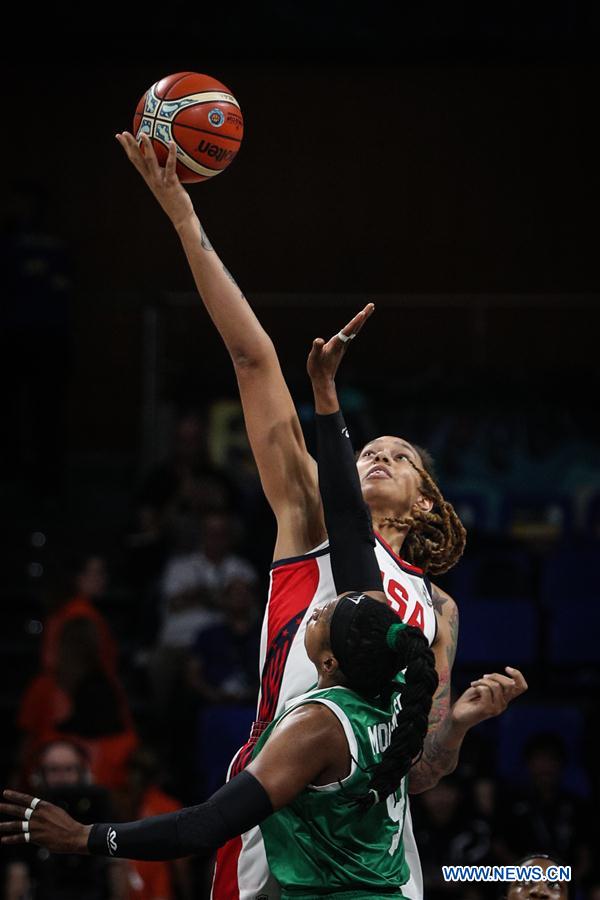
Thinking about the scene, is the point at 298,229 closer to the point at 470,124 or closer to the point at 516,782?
the point at 470,124

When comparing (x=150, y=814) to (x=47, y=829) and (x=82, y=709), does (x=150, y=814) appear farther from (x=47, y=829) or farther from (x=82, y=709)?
(x=47, y=829)

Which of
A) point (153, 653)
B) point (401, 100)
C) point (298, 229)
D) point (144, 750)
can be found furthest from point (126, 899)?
point (401, 100)

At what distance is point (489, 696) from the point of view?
3592 millimetres

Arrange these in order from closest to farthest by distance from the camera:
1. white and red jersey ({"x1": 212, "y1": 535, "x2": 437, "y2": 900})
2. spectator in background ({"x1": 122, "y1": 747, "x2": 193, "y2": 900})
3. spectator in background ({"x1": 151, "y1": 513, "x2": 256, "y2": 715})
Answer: white and red jersey ({"x1": 212, "y1": 535, "x2": 437, "y2": 900}) → spectator in background ({"x1": 122, "y1": 747, "x2": 193, "y2": 900}) → spectator in background ({"x1": 151, "y1": 513, "x2": 256, "y2": 715})

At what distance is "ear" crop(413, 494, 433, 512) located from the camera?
13.3ft

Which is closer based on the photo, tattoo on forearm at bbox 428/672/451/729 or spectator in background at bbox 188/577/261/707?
tattoo on forearm at bbox 428/672/451/729

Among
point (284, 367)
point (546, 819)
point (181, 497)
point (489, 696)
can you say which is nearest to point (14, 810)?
point (489, 696)

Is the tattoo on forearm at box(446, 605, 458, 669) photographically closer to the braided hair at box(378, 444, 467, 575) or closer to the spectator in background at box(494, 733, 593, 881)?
the braided hair at box(378, 444, 467, 575)

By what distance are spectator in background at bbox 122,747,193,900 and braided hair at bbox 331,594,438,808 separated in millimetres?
3697

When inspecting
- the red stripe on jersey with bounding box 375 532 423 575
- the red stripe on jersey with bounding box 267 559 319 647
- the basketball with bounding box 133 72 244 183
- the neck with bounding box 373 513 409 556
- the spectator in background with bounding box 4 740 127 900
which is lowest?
the spectator in background with bounding box 4 740 127 900

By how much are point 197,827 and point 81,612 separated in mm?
5340

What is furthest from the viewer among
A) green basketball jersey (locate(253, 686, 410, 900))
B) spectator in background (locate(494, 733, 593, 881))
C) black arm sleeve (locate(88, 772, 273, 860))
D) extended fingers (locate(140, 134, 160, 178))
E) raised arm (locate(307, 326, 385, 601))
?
spectator in background (locate(494, 733, 593, 881))

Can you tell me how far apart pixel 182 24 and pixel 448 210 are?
2.85m

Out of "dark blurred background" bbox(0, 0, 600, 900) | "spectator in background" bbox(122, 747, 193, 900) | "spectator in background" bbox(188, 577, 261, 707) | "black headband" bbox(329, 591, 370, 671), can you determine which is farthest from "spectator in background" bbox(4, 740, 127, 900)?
"black headband" bbox(329, 591, 370, 671)
